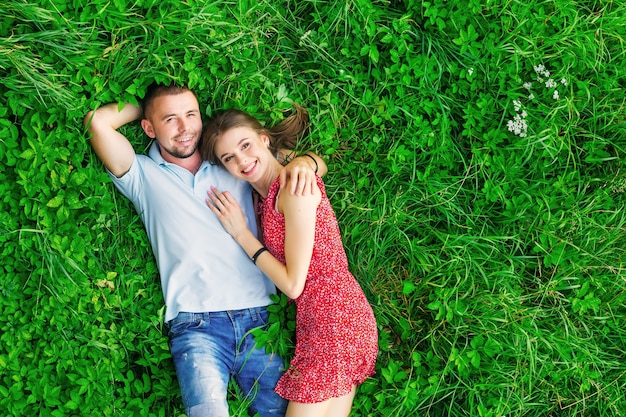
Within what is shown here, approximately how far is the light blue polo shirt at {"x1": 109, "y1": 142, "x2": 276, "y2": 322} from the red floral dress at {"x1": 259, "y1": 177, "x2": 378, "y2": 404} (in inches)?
11.6

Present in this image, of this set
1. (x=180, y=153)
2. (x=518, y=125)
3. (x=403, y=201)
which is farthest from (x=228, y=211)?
(x=518, y=125)

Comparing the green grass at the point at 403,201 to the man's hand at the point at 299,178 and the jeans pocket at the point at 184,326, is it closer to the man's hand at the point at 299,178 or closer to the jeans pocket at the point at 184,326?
the jeans pocket at the point at 184,326

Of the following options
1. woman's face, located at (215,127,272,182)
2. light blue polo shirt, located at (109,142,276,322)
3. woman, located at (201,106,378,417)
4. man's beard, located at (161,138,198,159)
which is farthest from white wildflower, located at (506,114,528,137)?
man's beard, located at (161,138,198,159)

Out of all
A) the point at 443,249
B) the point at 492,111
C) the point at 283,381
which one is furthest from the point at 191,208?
the point at 492,111

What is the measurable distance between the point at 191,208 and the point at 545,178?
88.6 inches

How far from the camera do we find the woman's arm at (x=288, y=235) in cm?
321

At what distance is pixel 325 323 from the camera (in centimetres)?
337

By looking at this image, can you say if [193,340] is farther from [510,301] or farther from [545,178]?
[545,178]

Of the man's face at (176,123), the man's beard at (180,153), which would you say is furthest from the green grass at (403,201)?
the man's beard at (180,153)

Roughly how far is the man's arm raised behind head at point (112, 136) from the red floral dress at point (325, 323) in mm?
844

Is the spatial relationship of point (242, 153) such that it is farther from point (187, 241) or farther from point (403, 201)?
point (403, 201)

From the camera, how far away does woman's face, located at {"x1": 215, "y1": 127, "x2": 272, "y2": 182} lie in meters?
3.38

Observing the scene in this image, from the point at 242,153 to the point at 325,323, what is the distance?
3.56 ft

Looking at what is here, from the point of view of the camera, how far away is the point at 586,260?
3.71 m
